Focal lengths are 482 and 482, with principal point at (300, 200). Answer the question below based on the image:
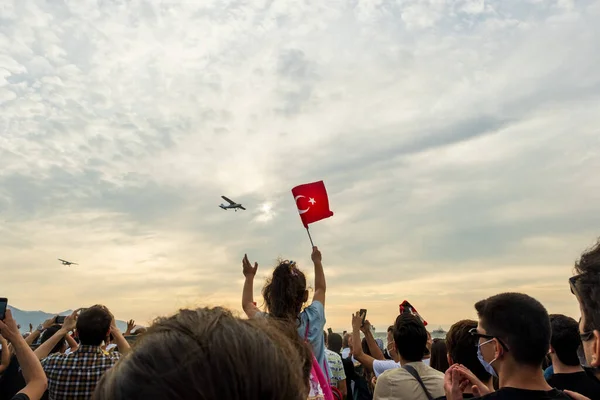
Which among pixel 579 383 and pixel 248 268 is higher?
pixel 248 268

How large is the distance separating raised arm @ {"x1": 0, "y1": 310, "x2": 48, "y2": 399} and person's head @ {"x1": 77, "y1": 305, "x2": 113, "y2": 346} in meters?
1.00

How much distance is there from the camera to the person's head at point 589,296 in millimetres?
2283

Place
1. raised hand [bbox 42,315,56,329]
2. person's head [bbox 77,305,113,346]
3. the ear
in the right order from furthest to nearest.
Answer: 1. raised hand [bbox 42,315,56,329]
2. person's head [bbox 77,305,113,346]
3. the ear

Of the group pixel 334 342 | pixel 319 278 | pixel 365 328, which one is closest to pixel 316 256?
pixel 319 278

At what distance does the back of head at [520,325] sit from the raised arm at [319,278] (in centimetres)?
161

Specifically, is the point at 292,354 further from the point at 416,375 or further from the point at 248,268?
the point at 248,268

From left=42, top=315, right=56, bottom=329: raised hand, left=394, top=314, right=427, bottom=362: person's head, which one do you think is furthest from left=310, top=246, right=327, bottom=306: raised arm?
left=42, top=315, right=56, bottom=329: raised hand

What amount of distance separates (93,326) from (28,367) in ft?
3.99

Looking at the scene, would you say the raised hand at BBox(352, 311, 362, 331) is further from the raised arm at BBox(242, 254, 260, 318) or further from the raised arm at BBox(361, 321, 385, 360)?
the raised arm at BBox(242, 254, 260, 318)

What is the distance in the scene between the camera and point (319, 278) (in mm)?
4852

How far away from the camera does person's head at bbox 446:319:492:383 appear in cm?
396

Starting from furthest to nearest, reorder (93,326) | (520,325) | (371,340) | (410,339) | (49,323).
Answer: (371,340), (49,323), (410,339), (93,326), (520,325)

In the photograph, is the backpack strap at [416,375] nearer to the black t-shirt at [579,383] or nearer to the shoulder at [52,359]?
the black t-shirt at [579,383]

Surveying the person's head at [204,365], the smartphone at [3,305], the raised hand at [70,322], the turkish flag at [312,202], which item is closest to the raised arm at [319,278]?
the turkish flag at [312,202]
